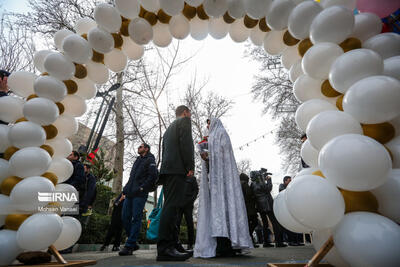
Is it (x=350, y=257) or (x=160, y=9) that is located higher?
(x=160, y=9)

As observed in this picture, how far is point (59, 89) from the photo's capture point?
95.0 inches

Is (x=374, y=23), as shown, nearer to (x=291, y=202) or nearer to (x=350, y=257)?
(x=291, y=202)

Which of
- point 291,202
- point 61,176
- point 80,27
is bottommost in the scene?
point 291,202

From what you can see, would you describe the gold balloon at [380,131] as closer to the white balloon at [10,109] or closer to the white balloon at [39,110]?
the white balloon at [39,110]

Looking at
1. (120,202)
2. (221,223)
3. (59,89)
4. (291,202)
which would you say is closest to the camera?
(291,202)

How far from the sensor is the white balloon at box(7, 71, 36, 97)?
2.45 meters

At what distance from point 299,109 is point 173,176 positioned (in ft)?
5.12

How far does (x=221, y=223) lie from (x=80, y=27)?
2987mm

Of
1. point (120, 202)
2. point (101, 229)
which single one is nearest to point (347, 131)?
point (120, 202)

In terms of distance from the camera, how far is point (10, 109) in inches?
92.5

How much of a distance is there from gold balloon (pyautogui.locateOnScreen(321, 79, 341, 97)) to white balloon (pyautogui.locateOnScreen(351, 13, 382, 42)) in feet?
1.64

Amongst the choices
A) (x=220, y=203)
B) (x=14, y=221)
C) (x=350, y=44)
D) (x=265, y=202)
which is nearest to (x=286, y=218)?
(x=220, y=203)

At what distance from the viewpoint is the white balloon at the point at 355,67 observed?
60.7 inches

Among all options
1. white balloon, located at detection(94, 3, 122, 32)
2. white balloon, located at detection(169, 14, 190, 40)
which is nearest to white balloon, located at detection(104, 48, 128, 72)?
white balloon, located at detection(94, 3, 122, 32)
